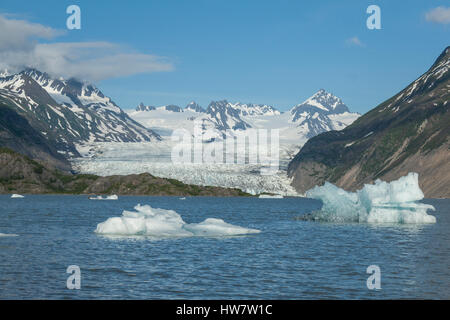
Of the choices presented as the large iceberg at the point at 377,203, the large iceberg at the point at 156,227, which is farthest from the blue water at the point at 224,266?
the large iceberg at the point at 377,203

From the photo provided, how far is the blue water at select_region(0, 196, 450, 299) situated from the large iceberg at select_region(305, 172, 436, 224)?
48.8 ft

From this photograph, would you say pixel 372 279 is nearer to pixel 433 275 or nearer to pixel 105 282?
pixel 433 275

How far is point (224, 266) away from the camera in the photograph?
4975cm

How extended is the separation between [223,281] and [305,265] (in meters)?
11.2

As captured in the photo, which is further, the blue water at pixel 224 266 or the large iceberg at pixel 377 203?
the large iceberg at pixel 377 203

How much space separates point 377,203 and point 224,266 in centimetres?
5368

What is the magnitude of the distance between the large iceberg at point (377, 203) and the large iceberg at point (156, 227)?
26.6 meters

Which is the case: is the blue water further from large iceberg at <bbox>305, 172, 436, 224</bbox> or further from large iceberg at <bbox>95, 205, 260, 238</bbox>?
large iceberg at <bbox>305, 172, 436, 224</bbox>

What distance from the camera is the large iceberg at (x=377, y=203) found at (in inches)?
3669

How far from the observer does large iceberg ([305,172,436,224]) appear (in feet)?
306

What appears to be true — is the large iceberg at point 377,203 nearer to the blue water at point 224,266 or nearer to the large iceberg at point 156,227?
the blue water at point 224,266
